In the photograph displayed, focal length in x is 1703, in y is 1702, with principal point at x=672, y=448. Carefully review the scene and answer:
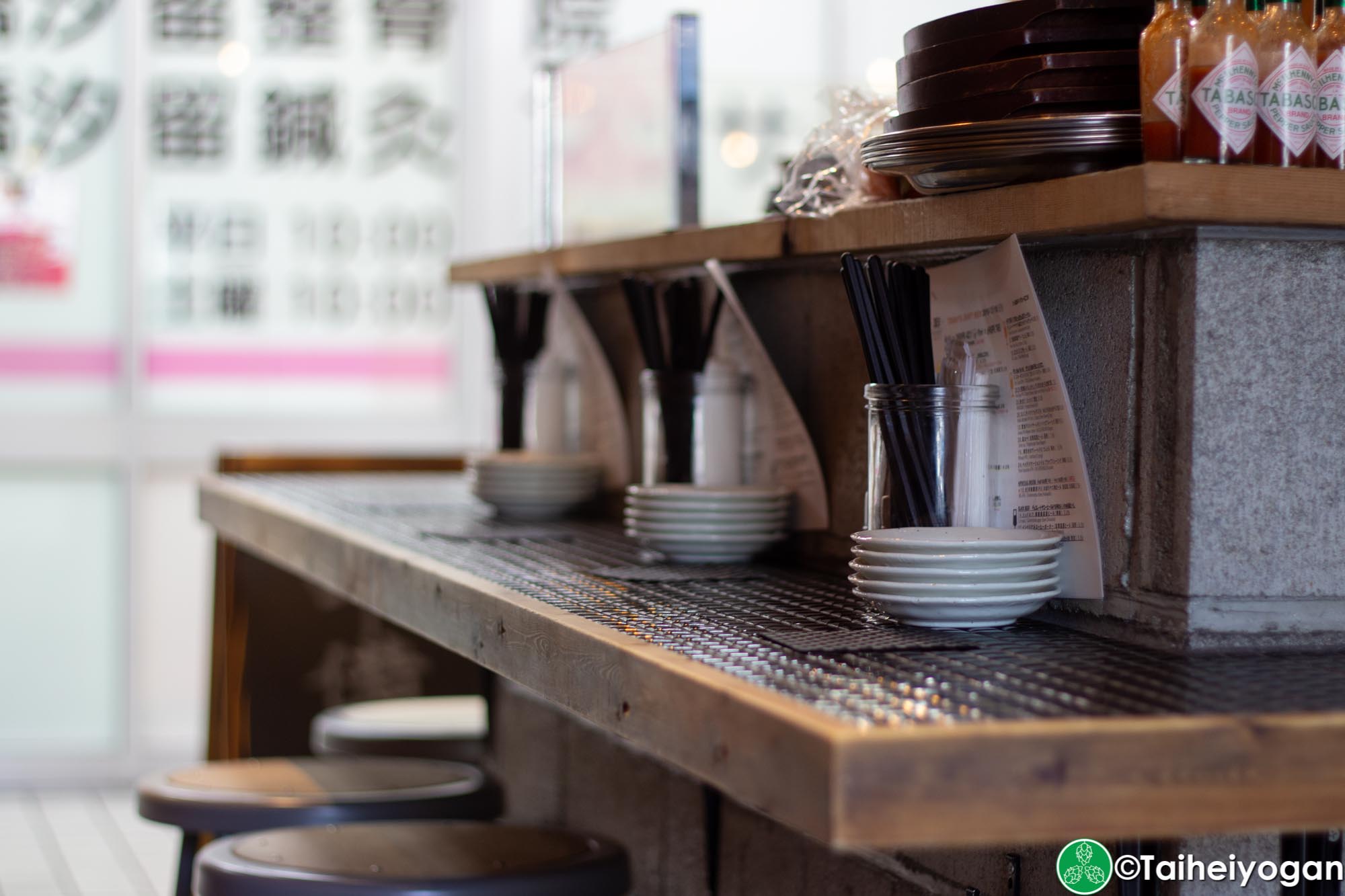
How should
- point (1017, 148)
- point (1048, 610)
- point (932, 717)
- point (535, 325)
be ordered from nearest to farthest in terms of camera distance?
1. point (932, 717)
2. point (1017, 148)
3. point (1048, 610)
4. point (535, 325)

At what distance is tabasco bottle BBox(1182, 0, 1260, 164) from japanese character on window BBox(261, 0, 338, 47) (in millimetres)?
4094

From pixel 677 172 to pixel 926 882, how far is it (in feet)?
3.58

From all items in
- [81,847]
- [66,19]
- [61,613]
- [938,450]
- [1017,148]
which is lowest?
[81,847]

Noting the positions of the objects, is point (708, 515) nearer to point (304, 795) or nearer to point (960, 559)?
point (960, 559)

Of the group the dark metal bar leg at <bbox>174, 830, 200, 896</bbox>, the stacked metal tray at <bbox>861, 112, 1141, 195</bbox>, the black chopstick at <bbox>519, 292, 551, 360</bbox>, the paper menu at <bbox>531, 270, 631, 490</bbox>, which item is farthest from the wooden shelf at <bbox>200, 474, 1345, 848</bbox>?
the black chopstick at <bbox>519, 292, 551, 360</bbox>

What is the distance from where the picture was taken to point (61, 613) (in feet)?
15.8

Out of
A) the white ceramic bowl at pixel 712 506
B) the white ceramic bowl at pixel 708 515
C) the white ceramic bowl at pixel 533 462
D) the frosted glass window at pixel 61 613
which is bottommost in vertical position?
the frosted glass window at pixel 61 613

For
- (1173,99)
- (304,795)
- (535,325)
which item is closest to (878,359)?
(1173,99)

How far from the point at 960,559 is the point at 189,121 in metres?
4.04

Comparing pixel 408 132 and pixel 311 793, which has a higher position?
pixel 408 132

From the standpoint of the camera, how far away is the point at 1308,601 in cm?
124

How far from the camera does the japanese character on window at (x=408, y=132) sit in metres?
4.98

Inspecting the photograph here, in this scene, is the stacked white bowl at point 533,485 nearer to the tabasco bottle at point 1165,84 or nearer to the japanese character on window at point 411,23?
the tabasco bottle at point 1165,84

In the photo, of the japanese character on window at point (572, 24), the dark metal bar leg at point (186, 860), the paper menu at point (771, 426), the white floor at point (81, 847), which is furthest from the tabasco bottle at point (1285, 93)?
the japanese character on window at point (572, 24)
